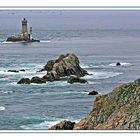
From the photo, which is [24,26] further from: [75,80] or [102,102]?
[102,102]

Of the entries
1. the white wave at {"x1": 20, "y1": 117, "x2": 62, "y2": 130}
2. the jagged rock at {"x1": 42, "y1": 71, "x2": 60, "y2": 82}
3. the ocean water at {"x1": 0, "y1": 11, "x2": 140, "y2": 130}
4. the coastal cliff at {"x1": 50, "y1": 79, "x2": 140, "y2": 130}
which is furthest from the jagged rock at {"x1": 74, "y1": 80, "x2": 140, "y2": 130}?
the jagged rock at {"x1": 42, "y1": 71, "x2": 60, "y2": 82}

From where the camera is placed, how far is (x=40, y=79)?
1320 centimetres

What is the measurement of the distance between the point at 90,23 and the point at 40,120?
5.35 feet

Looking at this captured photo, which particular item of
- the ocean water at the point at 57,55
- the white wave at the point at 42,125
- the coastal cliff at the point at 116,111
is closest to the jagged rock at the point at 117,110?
the coastal cliff at the point at 116,111

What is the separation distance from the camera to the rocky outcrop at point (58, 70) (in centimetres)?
1316

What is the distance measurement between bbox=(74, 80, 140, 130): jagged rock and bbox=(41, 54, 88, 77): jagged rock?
0.52m

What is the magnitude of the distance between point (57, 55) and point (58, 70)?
316mm

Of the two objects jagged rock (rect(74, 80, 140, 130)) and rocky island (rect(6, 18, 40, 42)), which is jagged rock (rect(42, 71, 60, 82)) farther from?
jagged rock (rect(74, 80, 140, 130))

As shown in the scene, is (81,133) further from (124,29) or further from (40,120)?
(124,29)

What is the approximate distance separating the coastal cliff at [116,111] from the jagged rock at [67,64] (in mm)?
510

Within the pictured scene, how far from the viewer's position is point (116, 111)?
12953 millimetres

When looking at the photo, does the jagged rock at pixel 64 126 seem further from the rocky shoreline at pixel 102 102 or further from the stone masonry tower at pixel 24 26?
the stone masonry tower at pixel 24 26

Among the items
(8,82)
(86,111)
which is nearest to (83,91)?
(86,111)

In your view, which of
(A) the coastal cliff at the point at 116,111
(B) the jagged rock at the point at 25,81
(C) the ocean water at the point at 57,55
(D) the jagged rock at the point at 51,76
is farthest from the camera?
(D) the jagged rock at the point at 51,76
